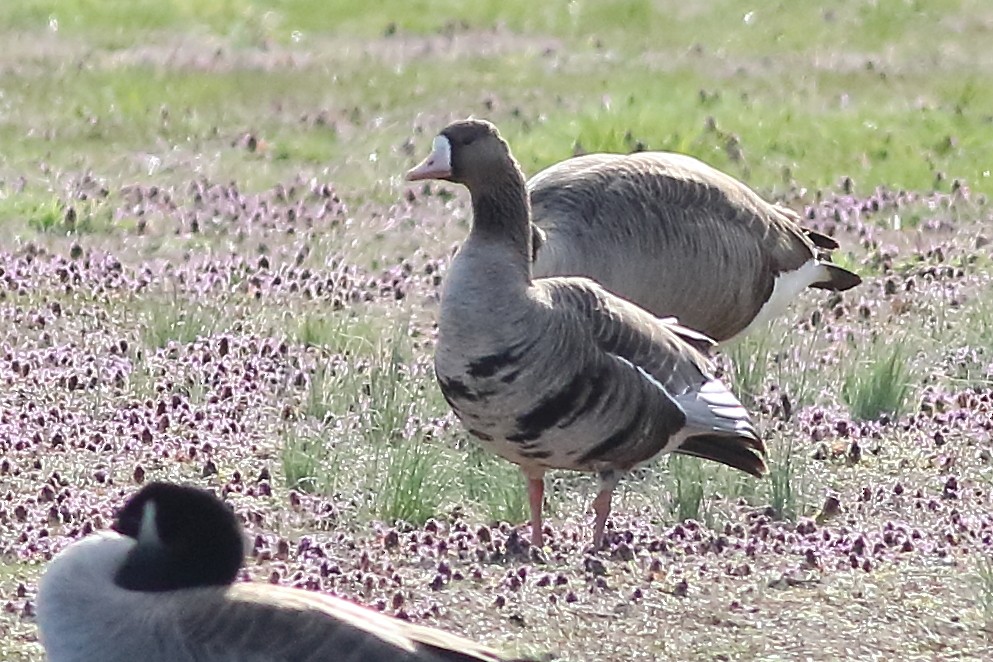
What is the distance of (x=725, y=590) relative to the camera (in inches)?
303

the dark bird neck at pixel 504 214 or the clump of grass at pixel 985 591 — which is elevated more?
the dark bird neck at pixel 504 214

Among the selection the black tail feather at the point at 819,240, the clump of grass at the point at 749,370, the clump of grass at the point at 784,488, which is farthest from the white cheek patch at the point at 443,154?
the black tail feather at the point at 819,240

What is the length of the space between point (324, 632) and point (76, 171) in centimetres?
1327

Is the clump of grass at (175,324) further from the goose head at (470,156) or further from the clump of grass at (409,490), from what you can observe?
the goose head at (470,156)

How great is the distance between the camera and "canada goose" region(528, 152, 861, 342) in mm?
10227

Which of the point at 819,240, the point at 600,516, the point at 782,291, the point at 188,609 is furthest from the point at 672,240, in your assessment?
the point at 188,609

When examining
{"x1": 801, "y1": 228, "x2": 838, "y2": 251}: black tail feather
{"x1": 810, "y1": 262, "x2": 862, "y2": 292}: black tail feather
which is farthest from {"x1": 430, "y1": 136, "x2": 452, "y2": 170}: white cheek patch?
{"x1": 810, "y1": 262, "x2": 862, "y2": 292}: black tail feather

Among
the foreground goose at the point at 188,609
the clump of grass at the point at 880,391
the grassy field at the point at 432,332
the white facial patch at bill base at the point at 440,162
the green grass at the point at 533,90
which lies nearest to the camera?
the foreground goose at the point at 188,609

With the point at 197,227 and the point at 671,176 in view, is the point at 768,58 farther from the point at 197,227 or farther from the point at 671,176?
Answer: the point at 671,176

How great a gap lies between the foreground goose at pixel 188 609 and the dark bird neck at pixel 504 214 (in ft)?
9.26

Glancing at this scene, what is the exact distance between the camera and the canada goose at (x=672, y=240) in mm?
10227

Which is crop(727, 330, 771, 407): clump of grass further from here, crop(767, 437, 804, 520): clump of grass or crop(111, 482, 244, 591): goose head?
crop(111, 482, 244, 591): goose head

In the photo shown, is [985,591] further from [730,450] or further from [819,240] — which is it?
[819,240]

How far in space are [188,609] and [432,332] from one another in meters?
7.15
